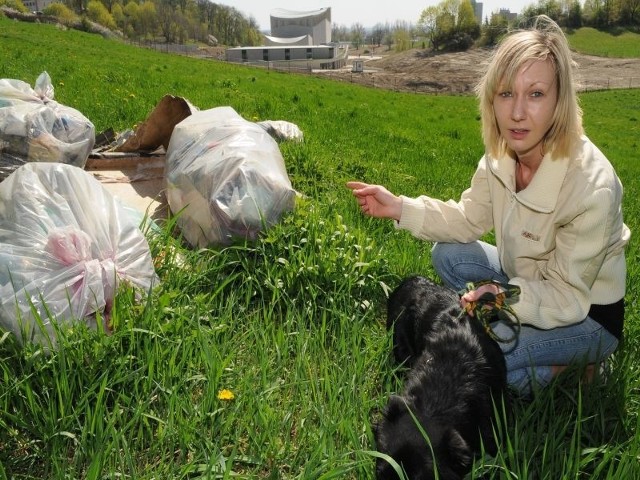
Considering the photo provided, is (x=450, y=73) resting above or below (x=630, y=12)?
below

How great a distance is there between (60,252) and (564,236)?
6.60 feet

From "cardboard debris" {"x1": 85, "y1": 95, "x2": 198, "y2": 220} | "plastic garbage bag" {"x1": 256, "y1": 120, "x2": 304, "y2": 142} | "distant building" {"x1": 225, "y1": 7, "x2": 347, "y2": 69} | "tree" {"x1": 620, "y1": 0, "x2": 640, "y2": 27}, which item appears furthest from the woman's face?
"tree" {"x1": 620, "y1": 0, "x2": 640, "y2": 27}

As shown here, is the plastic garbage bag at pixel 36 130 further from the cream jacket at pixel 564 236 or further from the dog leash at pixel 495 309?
the dog leash at pixel 495 309

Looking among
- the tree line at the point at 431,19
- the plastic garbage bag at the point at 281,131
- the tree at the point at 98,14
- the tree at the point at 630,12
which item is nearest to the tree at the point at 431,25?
the tree line at the point at 431,19

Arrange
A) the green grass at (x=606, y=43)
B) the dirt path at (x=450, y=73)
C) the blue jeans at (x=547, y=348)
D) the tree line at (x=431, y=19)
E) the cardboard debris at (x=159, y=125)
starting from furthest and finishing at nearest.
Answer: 1. the tree line at (x=431, y=19)
2. the green grass at (x=606, y=43)
3. the dirt path at (x=450, y=73)
4. the cardboard debris at (x=159, y=125)
5. the blue jeans at (x=547, y=348)

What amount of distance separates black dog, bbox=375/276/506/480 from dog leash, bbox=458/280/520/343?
4 cm

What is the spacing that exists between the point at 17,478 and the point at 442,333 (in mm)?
1490

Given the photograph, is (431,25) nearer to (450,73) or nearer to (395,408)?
(450,73)

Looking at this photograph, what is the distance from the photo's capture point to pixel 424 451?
63.5 inches

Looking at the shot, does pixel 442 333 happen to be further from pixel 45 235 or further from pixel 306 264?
pixel 45 235

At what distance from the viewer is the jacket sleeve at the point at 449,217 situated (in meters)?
2.77

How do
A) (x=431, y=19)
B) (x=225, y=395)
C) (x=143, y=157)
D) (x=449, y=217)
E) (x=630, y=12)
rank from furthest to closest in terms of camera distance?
(x=431, y=19)
(x=630, y=12)
(x=143, y=157)
(x=449, y=217)
(x=225, y=395)

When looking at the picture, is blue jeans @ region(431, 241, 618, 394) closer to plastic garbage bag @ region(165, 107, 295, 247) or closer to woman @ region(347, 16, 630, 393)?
woman @ region(347, 16, 630, 393)

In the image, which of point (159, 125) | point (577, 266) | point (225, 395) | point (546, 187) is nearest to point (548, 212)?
point (546, 187)
